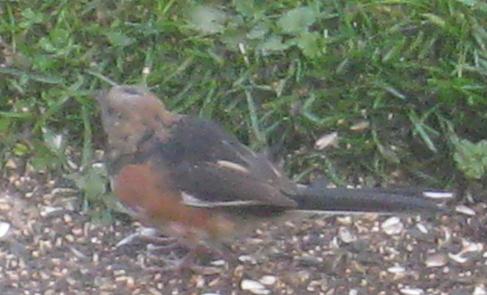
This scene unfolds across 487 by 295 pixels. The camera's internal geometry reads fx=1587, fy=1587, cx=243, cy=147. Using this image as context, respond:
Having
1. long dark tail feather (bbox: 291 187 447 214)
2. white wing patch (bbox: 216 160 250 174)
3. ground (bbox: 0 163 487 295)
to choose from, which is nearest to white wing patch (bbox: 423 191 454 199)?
ground (bbox: 0 163 487 295)

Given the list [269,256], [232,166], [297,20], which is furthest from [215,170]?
[297,20]

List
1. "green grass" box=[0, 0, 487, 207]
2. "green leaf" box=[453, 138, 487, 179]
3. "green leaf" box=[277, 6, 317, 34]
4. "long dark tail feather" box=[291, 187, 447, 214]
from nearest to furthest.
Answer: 1. "long dark tail feather" box=[291, 187, 447, 214]
2. "green leaf" box=[453, 138, 487, 179]
3. "green grass" box=[0, 0, 487, 207]
4. "green leaf" box=[277, 6, 317, 34]

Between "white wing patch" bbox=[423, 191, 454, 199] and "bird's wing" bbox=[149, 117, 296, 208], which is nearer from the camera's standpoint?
"bird's wing" bbox=[149, 117, 296, 208]

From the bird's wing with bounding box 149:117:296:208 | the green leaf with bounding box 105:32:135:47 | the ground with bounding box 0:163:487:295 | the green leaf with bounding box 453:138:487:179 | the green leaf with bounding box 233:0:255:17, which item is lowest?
the ground with bounding box 0:163:487:295

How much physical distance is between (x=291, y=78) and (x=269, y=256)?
2.18ft

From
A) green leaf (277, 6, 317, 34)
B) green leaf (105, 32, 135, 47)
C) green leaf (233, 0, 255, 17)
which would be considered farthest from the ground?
green leaf (233, 0, 255, 17)

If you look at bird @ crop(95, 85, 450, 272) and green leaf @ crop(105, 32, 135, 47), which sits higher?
green leaf @ crop(105, 32, 135, 47)

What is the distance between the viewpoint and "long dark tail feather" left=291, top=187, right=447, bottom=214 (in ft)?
15.1

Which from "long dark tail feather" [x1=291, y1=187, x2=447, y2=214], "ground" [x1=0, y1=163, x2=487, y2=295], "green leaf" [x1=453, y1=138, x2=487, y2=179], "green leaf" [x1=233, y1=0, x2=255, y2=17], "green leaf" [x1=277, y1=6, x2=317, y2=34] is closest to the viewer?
"long dark tail feather" [x1=291, y1=187, x2=447, y2=214]

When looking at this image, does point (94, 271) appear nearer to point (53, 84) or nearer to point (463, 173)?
point (53, 84)

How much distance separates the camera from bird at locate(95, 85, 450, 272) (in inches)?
183

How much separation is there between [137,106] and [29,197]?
647mm

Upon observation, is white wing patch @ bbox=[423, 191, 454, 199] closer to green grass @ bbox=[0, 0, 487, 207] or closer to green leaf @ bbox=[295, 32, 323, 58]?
green grass @ bbox=[0, 0, 487, 207]

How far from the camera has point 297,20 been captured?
5363 millimetres
